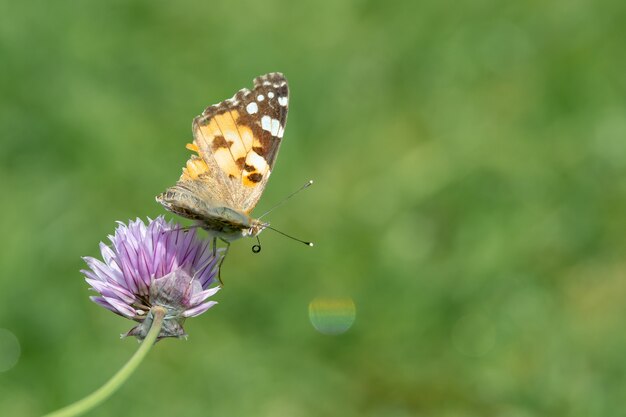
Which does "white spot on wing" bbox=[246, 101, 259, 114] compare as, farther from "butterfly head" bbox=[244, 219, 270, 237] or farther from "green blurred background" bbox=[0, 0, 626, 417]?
"green blurred background" bbox=[0, 0, 626, 417]

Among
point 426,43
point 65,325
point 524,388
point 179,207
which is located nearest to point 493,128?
point 426,43

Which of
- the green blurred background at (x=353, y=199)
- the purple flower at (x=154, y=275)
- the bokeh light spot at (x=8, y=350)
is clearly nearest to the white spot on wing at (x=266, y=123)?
the purple flower at (x=154, y=275)

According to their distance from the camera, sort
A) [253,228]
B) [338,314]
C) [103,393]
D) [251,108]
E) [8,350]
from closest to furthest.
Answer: [103,393]
[253,228]
[251,108]
[8,350]
[338,314]

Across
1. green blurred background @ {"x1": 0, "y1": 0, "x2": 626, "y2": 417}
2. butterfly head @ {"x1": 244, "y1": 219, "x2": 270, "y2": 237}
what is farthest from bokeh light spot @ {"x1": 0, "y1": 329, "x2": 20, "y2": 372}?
butterfly head @ {"x1": 244, "y1": 219, "x2": 270, "y2": 237}

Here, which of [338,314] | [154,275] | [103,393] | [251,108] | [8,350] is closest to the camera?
[103,393]

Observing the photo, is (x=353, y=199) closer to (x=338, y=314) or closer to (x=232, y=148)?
(x=338, y=314)

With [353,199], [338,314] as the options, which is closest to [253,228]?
[338,314]

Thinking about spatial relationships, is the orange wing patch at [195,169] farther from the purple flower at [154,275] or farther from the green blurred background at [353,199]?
the green blurred background at [353,199]
